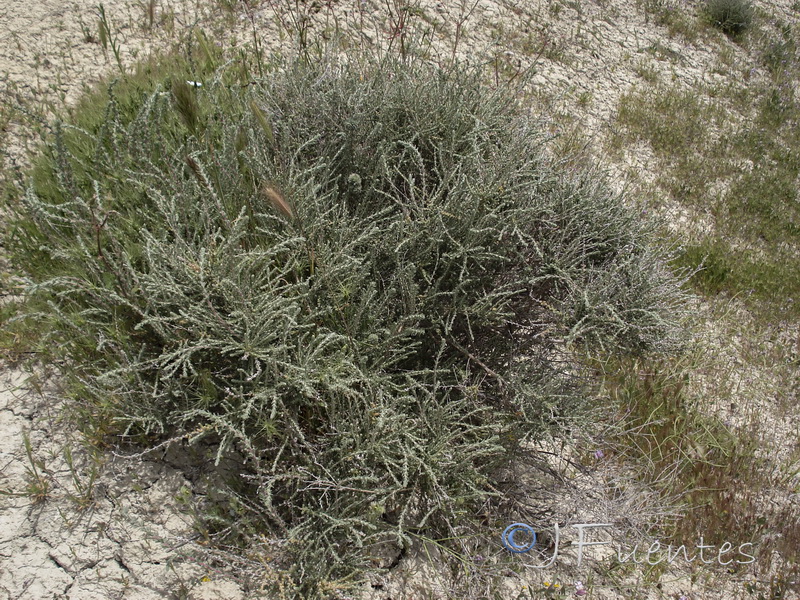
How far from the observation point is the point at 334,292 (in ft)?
8.73

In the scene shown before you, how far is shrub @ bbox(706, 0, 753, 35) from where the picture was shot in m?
8.31

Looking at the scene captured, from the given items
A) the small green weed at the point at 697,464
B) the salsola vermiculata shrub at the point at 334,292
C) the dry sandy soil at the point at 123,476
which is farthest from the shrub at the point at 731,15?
the salsola vermiculata shrub at the point at 334,292

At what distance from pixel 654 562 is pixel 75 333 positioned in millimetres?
3215

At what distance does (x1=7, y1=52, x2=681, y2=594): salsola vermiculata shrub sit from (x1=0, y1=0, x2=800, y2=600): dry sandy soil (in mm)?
219

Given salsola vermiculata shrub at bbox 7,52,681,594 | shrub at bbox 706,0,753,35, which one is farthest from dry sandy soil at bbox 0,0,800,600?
shrub at bbox 706,0,753,35

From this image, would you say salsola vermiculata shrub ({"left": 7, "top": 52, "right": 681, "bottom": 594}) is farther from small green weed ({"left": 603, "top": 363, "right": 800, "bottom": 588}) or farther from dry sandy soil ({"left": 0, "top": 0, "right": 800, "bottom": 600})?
small green weed ({"left": 603, "top": 363, "right": 800, "bottom": 588})

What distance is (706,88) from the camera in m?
7.29

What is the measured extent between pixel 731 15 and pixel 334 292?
893cm

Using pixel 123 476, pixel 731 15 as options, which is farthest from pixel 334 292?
pixel 731 15

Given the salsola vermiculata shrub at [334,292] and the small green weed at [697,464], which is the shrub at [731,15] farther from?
the salsola vermiculata shrub at [334,292]

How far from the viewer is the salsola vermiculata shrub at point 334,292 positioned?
2354mm

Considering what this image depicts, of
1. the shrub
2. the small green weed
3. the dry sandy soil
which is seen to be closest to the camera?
the dry sandy soil

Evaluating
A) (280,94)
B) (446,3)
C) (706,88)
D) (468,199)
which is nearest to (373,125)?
(280,94)

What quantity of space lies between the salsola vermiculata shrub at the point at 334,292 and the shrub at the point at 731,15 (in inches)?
282
